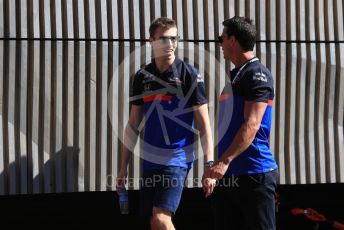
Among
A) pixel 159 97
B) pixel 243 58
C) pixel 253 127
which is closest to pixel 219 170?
pixel 253 127

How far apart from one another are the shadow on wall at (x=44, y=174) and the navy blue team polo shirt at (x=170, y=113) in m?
1.44

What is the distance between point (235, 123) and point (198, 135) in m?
1.17

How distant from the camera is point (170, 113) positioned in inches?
224

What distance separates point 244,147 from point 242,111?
0.28 m

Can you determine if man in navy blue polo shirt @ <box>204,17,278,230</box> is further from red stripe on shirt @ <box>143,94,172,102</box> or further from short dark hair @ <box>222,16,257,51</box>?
red stripe on shirt @ <box>143,94,172,102</box>

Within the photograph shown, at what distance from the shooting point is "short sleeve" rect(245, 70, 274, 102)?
489cm

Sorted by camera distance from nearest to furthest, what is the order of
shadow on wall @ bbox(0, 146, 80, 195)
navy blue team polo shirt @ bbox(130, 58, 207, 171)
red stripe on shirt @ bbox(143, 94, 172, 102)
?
navy blue team polo shirt @ bbox(130, 58, 207, 171) < red stripe on shirt @ bbox(143, 94, 172, 102) < shadow on wall @ bbox(0, 146, 80, 195)

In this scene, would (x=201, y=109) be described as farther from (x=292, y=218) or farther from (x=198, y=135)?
(x=292, y=218)

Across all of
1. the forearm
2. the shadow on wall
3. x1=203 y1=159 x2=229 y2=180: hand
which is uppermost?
the forearm

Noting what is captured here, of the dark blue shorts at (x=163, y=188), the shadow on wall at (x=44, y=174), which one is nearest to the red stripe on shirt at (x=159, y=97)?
the dark blue shorts at (x=163, y=188)

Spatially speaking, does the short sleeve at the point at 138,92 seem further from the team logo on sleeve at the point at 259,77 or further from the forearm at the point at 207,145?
the team logo on sleeve at the point at 259,77

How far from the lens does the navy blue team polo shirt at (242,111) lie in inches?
195

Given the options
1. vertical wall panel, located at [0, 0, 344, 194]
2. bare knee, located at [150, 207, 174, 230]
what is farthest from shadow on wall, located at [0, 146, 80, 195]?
bare knee, located at [150, 207, 174, 230]

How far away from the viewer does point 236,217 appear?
516cm
